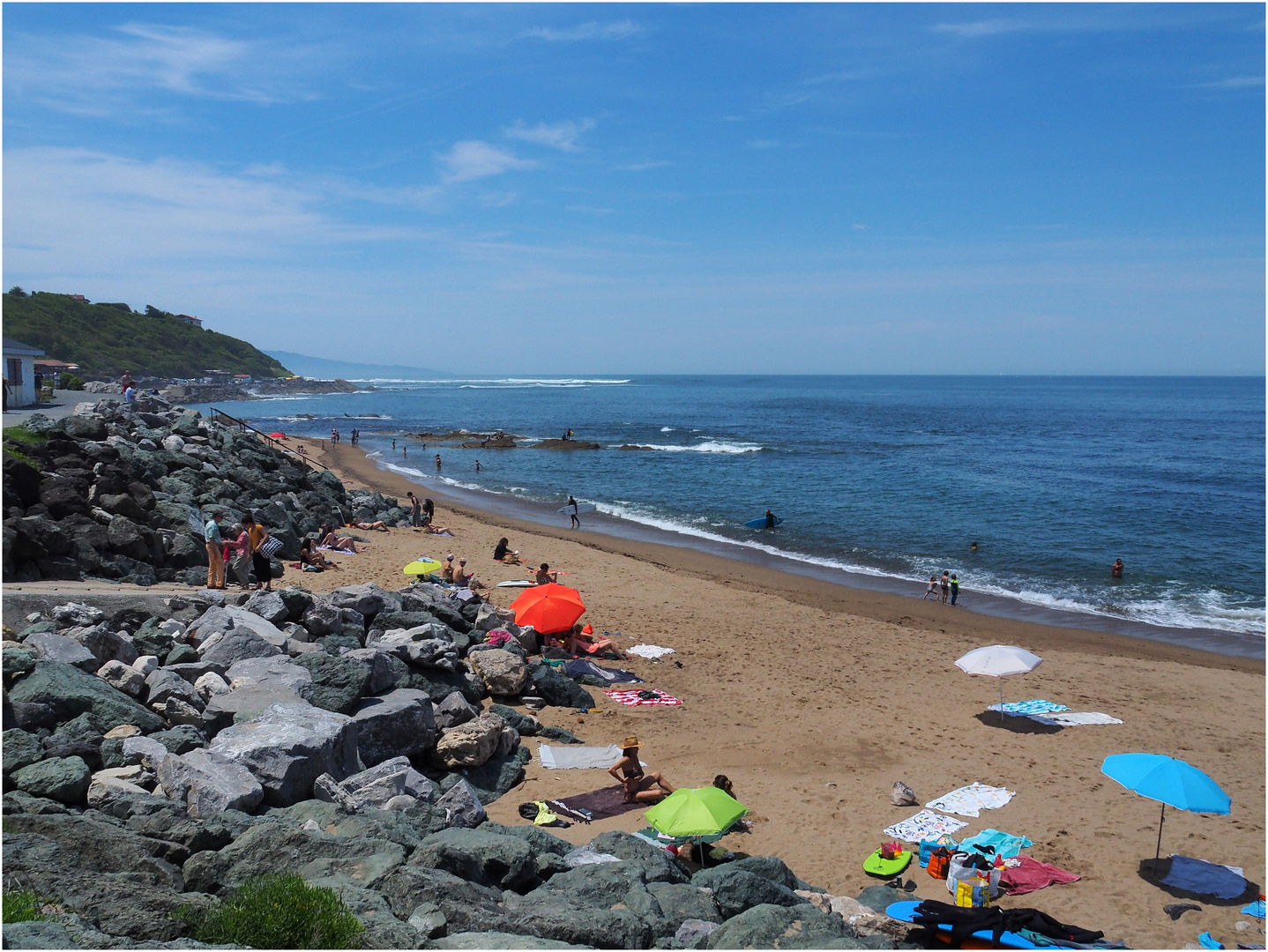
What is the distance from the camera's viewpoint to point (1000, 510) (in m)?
33.7

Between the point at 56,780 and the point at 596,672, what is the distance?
27.7ft

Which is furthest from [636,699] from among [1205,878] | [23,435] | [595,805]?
[23,435]

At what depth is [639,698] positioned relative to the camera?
1305 centimetres

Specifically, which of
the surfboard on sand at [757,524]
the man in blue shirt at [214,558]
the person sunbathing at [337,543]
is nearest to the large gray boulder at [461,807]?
the man in blue shirt at [214,558]

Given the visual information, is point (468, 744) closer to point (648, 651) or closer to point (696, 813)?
point (696, 813)

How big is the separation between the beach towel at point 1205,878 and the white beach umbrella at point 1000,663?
4074 mm

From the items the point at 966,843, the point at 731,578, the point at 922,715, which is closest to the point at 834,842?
the point at 966,843

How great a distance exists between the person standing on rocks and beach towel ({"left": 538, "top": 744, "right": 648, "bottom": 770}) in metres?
7.89

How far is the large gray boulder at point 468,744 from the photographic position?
9.46 metres

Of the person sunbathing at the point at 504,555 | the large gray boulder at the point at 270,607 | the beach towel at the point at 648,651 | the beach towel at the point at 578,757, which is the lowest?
the beach towel at the point at 648,651

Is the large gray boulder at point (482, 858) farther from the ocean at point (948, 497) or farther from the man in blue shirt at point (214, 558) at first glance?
the ocean at point (948, 497)

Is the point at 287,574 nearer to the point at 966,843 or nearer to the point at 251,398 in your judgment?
the point at 966,843

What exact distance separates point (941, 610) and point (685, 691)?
32.1 feet

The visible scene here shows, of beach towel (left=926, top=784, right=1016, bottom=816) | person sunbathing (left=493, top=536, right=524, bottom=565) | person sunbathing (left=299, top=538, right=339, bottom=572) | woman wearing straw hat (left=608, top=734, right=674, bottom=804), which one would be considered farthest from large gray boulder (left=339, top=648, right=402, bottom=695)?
person sunbathing (left=493, top=536, right=524, bottom=565)
